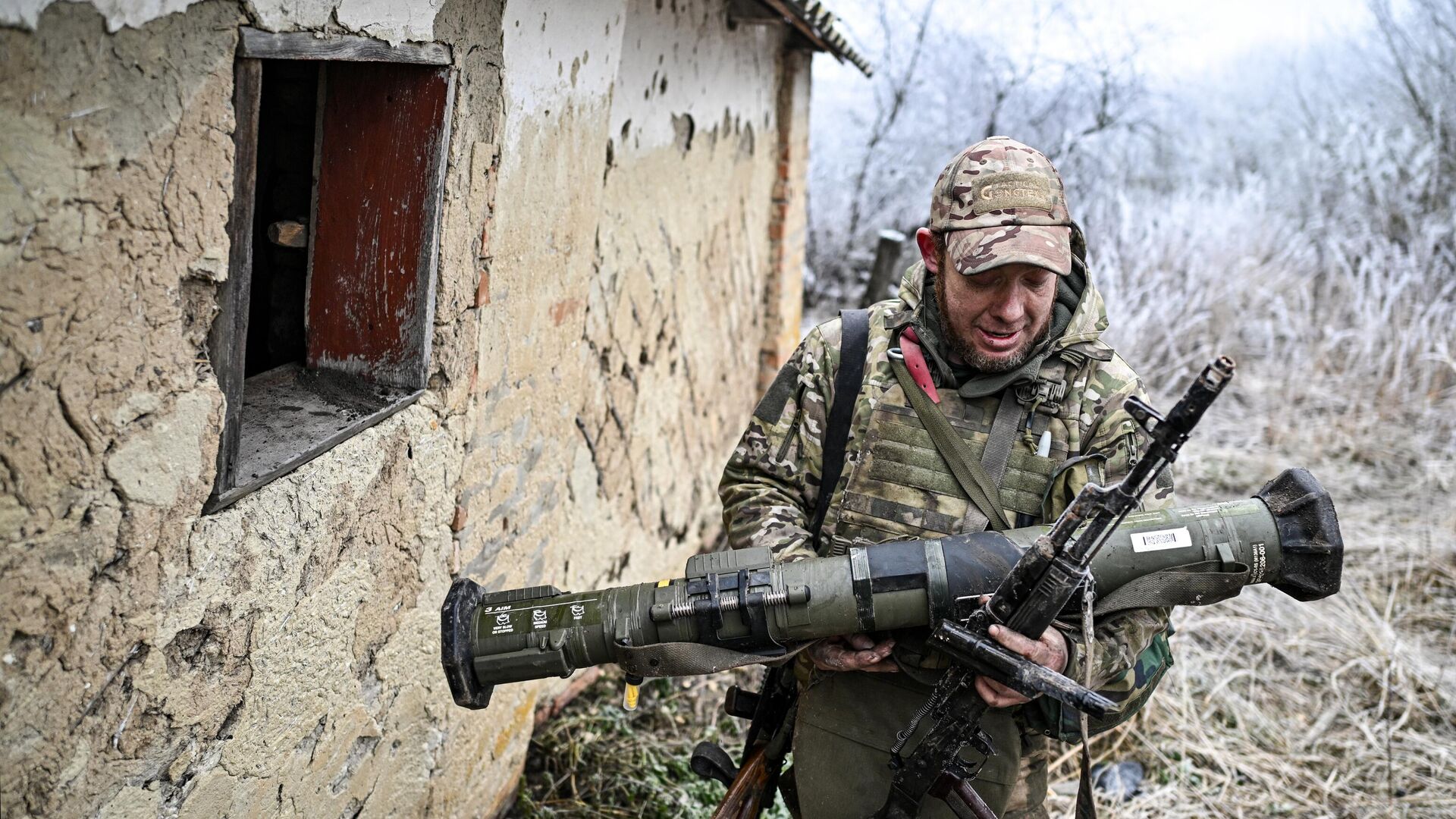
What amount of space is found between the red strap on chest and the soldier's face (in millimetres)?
88

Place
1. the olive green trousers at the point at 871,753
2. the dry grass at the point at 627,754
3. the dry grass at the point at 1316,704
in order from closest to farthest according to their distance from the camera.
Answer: the olive green trousers at the point at 871,753 → the dry grass at the point at 627,754 → the dry grass at the point at 1316,704

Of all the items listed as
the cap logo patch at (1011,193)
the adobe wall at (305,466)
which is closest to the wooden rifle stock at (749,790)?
the adobe wall at (305,466)

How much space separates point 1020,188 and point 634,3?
1808 mm

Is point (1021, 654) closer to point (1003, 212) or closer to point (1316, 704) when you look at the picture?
point (1003, 212)

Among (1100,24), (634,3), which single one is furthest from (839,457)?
(1100,24)

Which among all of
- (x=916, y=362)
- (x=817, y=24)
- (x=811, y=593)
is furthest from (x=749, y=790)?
(x=817, y=24)

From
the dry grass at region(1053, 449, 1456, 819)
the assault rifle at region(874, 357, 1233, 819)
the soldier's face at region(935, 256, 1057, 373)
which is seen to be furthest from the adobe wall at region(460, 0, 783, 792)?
the dry grass at region(1053, 449, 1456, 819)

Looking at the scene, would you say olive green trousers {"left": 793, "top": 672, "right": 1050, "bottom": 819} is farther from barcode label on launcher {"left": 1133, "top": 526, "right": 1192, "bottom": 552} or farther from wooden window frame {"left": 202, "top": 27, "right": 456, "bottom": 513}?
wooden window frame {"left": 202, "top": 27, "right": 456, "bottom": 513}

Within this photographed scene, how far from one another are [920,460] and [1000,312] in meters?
0.32

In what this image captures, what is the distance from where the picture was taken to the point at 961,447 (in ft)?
6.50

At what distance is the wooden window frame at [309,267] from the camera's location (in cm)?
140

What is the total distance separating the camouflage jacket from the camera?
191 centimetres

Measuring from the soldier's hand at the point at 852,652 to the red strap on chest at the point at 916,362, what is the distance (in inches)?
19.1

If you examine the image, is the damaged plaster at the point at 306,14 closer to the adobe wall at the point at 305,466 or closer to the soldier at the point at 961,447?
the adobe wall at the point at 305,466
